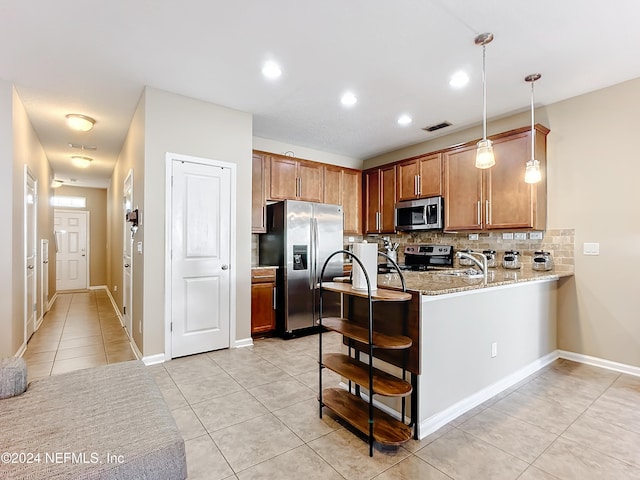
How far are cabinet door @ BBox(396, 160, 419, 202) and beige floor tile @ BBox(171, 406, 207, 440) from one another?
375 centimetres

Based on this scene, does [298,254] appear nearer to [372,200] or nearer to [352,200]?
[352,200]

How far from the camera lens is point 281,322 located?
417cm

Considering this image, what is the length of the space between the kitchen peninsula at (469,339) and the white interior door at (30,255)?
4.07 m

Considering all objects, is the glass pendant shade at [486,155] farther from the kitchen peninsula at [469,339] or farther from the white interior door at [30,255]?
the white interior door at [30,255]

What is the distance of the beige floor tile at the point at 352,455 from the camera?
67.6 inches

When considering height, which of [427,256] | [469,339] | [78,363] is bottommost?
[78,363]

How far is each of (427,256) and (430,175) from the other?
1.17 meters

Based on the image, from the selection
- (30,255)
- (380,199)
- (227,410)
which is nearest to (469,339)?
(227,410)

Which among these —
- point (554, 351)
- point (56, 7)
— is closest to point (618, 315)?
point (554, 351)

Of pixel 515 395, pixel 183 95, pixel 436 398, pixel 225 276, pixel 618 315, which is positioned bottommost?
pixel 515 395

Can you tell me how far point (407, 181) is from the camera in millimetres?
4738

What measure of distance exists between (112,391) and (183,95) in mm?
2923

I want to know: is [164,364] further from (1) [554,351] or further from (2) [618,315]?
(2) [618,315]

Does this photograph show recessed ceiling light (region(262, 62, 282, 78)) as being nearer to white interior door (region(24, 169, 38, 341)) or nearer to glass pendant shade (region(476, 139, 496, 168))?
glass pendant shade (region(476, 139, 496, 168))
